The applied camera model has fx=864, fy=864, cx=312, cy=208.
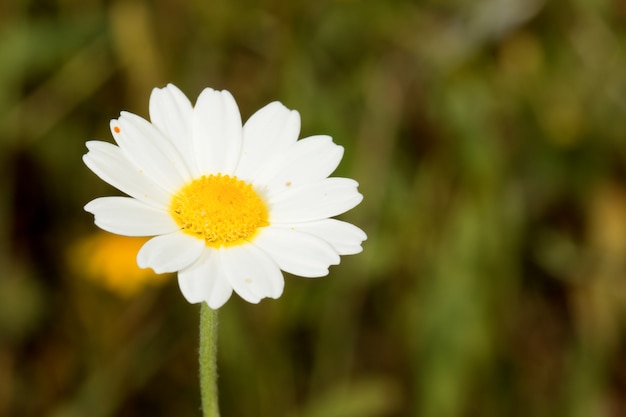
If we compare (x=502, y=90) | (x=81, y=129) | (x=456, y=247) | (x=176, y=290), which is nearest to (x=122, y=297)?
(x=176, y=290)

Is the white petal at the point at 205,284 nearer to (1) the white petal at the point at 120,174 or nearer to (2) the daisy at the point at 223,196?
(2) the daisy at the point at 223,196

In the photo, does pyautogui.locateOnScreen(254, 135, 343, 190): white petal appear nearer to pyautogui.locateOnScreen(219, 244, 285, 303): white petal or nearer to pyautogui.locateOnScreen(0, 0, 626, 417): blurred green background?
pyautogui.locateOnScreen(219, 244, 285, 303): white petal

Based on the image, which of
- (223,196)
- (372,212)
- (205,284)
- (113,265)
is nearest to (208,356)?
(205,284)

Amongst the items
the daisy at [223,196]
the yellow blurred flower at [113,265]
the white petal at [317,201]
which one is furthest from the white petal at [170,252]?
the yellow blurred flower at [113,265]

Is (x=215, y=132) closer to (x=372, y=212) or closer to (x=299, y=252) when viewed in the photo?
(x=299, y=252)

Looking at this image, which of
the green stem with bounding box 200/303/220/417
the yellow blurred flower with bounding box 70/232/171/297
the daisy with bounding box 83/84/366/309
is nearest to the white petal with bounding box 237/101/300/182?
the daisy with bounding box 83/84/366/309
